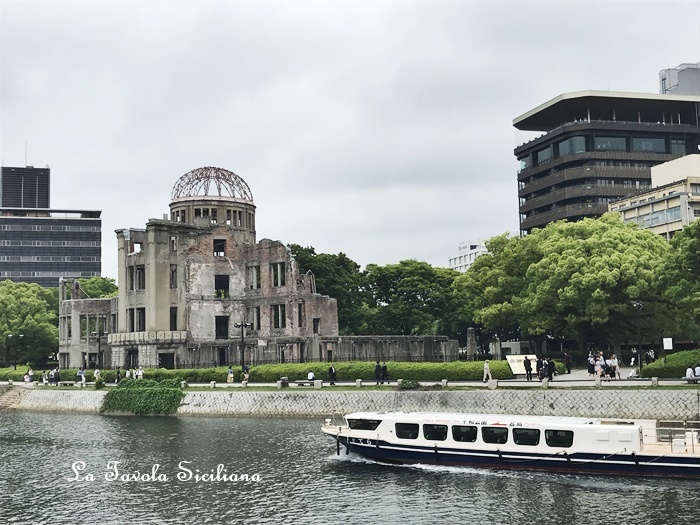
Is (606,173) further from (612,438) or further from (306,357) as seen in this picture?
(612,438)

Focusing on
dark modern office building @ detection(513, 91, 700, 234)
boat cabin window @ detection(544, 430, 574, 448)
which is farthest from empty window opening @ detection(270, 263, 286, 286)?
dark modern office building @ detection(513, 91, 700, 234)

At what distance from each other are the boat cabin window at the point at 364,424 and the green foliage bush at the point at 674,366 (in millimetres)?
20511

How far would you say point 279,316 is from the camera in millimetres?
87500

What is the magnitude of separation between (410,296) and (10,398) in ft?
156

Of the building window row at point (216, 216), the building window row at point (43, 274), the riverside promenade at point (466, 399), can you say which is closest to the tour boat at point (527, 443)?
the riverside promenade at point (466, 399)

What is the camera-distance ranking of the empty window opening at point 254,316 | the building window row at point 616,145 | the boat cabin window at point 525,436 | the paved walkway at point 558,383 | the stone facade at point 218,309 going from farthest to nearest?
the building window row at point 616,145
the empty window opening at point 254,316
the stone facade at point 218,309
the paved walkway at point 558,383
the boat cabin window at point 525,436

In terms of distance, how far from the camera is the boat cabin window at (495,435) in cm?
3931

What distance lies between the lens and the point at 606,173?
439 feet

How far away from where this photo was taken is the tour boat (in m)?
36.5

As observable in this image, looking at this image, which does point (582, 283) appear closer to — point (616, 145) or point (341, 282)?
point (341, 282)

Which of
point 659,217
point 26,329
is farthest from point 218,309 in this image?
point 659,217

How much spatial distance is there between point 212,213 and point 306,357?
21711 millimetres

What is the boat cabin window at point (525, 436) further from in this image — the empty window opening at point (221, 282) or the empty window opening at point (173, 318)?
the empty window opening at point (221, 282)

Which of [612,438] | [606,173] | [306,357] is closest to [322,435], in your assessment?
[612,438]
